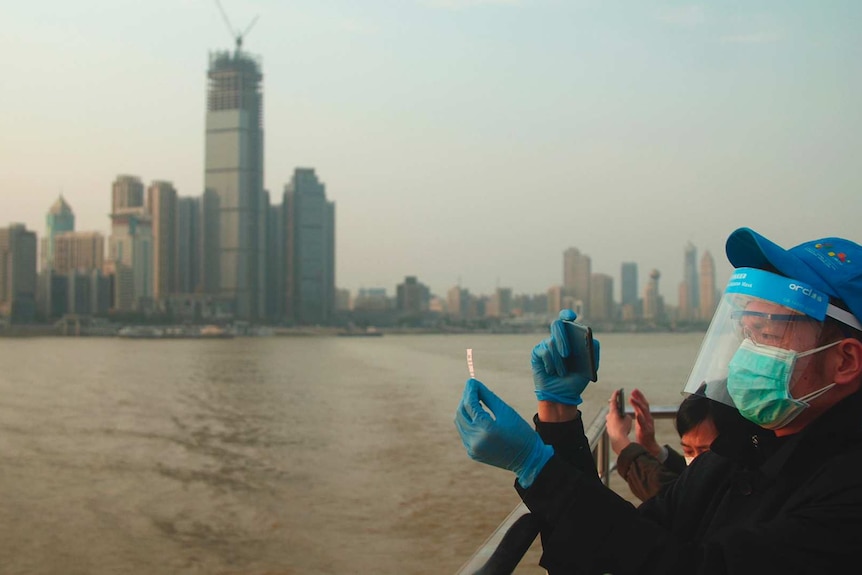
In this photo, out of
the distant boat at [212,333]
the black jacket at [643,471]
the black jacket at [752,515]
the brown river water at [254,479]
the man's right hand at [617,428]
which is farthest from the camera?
the distant boat at [212,333]

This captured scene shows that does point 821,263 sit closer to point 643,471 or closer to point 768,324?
point 768,324

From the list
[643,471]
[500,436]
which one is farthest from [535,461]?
[643,471]

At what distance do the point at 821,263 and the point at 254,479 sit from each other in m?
11.3

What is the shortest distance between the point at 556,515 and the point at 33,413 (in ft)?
74.1

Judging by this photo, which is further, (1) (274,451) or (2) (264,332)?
(2) (264,332)

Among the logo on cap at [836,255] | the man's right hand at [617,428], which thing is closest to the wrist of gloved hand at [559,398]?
the logo on cap at [836,255]

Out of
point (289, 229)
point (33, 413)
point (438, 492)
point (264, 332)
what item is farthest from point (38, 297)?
point (438, 492)

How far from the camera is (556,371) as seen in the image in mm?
1582

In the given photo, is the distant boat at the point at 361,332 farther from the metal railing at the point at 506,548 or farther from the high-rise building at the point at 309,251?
the metal railing at the point at 506,548

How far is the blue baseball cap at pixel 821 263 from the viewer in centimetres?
118

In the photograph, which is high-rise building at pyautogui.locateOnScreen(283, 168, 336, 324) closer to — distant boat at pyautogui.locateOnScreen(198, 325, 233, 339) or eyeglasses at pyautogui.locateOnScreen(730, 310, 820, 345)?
distant boat at pyautogui.locateOnScreen(198, 325, 233, 339)

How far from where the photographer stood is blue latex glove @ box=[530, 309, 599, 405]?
1.53 metres

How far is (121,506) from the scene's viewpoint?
9.62 m

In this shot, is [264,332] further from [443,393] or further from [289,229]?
[443,393]
